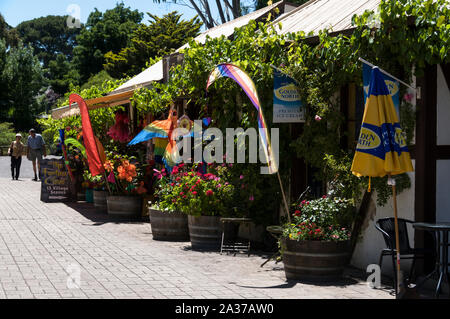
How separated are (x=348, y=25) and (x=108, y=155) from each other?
743 centimetres

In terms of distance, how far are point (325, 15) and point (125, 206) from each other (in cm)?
591

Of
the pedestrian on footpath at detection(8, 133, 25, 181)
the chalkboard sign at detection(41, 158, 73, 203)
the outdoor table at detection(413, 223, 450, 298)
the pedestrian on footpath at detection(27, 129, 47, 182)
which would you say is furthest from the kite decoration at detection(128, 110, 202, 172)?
the pedestrian on footpath at detection(8, 133, 25, 181)

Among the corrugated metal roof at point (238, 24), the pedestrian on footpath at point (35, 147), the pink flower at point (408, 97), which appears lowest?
the pedestrian on footpath at point (35, 147)

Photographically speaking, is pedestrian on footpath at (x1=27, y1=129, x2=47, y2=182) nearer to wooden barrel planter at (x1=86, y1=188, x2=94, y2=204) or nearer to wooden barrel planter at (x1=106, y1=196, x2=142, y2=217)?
wooden barrel planter at (x1=86, y1=188, x2=94, y2=204)

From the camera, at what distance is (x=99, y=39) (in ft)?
161

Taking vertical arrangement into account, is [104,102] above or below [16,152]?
above

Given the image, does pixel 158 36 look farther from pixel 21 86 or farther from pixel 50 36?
pixel 50 36

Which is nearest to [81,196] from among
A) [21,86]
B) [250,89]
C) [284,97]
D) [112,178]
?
[112,178]

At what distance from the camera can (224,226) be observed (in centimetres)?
979

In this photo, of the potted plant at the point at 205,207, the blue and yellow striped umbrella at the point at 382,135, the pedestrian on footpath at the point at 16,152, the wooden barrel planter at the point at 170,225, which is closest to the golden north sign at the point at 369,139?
the blue and yellow striped umbrella at the point at 382,135

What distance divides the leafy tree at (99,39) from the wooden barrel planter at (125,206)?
35276 millimetres

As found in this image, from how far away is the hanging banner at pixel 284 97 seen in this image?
910 centimetres

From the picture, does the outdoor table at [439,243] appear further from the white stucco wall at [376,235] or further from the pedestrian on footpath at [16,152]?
the pedestrian on footpath at [16,152]
